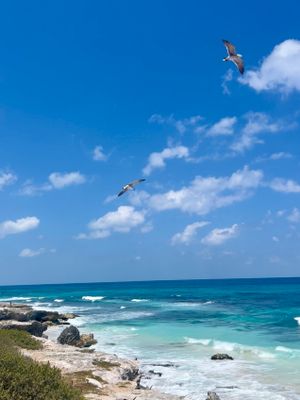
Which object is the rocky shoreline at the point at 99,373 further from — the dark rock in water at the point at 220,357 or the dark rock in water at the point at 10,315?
the dark rock in water at the point at 10,315

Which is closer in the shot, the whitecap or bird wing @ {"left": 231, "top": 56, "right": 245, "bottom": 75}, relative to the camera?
bird wing @ {"left": 231, "top": 56, "right": 245, "bottom": 75}

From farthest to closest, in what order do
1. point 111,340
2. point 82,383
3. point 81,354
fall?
1. point 111,340
2. point 81,354
3. point 82,383

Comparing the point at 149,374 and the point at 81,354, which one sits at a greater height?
the point at 81,354

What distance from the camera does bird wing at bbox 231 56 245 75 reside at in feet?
48.5

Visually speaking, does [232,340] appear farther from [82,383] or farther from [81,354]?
[82,383]

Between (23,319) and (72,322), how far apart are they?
11103 mm

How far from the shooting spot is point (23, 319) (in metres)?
45.9

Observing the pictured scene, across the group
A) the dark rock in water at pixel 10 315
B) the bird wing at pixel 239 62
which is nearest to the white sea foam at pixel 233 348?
the dark rock in water at pixel 10 315

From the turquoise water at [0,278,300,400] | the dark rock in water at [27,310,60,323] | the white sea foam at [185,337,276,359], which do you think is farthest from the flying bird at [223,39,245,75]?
the dark rock in water at [27,310,60,323]

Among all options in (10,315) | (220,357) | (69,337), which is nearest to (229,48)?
(220,357)

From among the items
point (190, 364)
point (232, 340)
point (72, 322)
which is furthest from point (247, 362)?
point (72, 322)

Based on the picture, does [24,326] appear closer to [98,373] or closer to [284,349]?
[98,373]

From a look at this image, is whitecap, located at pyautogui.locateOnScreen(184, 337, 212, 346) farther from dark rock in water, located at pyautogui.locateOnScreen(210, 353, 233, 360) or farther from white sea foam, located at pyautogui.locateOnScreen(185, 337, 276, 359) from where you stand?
dark rock in water, located at pyautogui.locateOnScreen(210, 353, 233, 360)

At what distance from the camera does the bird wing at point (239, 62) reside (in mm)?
14769
